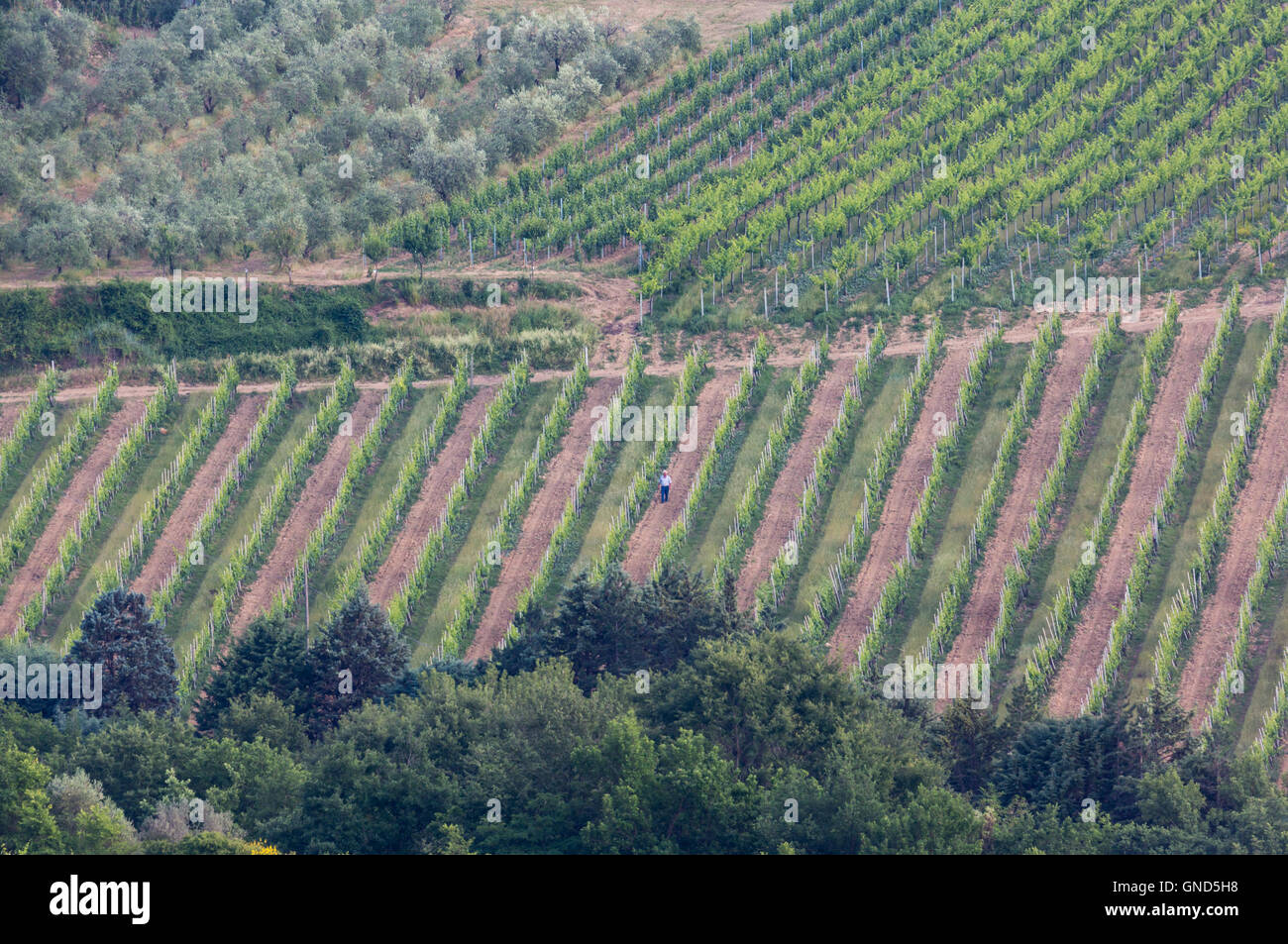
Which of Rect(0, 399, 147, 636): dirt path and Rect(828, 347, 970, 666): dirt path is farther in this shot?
Rect(0, 399, 147, 636): dirt path

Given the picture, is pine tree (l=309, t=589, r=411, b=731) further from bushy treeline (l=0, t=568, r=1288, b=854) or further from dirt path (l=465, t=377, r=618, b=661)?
dirt path (l=465, t=377, r=618, b=661)

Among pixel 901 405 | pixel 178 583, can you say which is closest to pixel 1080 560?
pixel 901 405

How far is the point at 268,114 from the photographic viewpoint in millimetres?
81500

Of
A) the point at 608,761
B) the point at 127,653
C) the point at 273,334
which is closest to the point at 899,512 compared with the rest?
the point at 608,761

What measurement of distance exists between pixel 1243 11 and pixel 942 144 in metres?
15.8

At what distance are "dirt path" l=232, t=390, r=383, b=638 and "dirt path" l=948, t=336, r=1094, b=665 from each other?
18.7 m

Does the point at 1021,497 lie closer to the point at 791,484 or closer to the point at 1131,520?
the point at 1131,520

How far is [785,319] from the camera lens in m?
64.9

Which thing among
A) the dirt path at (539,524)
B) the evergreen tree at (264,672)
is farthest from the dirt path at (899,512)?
the evergreen tree at (264,672)

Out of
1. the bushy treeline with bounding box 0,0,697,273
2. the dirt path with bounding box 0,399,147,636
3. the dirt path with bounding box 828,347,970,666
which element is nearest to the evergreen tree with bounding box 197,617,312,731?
the dirt path with bounding box 0,399,147,636

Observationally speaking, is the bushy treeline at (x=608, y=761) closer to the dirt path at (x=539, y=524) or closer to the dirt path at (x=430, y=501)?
the dirt path at (x=539, y=524)

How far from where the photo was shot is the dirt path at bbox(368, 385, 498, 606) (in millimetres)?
55562

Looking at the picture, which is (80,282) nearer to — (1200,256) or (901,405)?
(901,405)

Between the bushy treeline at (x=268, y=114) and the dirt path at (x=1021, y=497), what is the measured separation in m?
25.0
